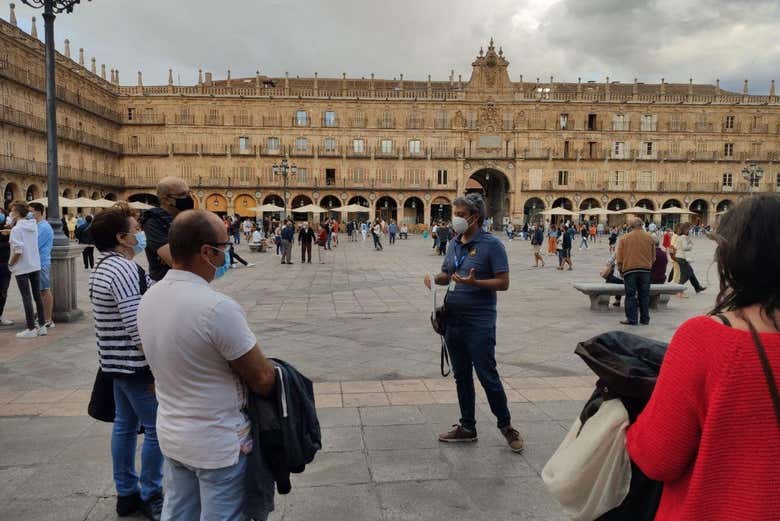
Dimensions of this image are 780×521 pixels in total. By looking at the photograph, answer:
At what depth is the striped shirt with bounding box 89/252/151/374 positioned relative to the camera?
2668 mm

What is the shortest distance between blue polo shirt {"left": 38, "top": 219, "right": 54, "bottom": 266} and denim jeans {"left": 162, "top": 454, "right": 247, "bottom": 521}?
652 cm

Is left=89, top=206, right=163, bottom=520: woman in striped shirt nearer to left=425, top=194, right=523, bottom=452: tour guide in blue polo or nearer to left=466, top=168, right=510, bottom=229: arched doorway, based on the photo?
left=425, top=194, right=523, bottom=452: tour guide in blue polo

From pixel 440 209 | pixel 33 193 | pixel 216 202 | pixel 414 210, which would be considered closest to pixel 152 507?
pixel 33 193

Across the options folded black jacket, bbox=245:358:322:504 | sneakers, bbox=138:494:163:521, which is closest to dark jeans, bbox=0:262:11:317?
sneakers, bbox=138:494:163:521

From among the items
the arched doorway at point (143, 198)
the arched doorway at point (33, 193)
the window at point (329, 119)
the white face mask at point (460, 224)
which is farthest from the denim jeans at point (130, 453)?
the arched doorway at point (143, 198)

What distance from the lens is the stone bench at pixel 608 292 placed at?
887 cm

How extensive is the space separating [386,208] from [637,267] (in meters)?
41.0

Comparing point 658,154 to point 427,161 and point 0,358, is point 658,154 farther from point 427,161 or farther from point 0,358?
point 0,358

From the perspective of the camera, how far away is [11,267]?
269 inches

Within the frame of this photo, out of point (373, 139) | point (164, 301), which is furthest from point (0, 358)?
point (373, 139)

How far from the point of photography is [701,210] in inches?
2000

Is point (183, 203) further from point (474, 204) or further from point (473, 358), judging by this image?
point (473, 358)

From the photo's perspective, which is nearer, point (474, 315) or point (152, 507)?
Answer: point (152, 507)

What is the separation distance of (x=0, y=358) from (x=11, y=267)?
1.48 metres
